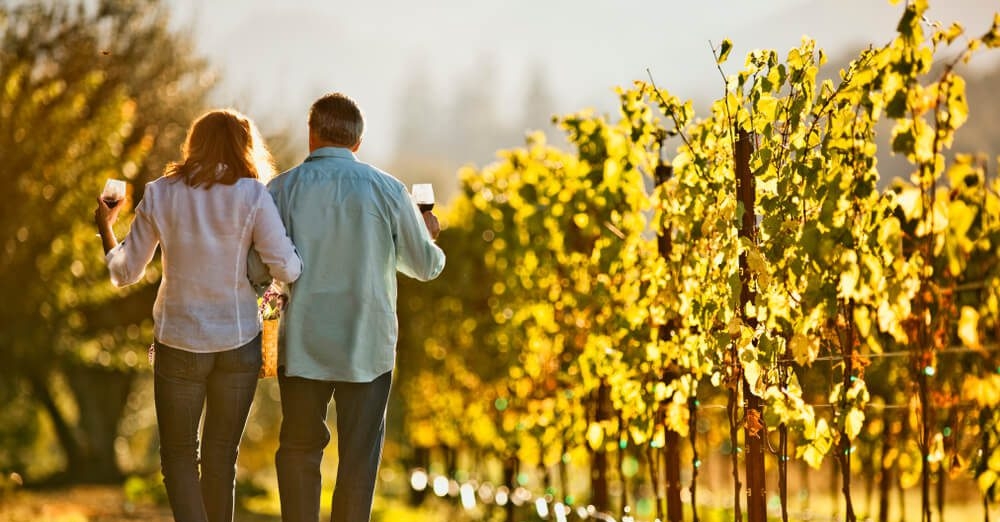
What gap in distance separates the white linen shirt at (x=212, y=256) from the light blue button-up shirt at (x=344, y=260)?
0.43ft

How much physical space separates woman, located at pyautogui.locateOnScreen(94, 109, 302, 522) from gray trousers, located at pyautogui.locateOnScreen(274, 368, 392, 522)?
182 millimetres

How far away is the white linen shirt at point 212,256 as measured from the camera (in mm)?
4516

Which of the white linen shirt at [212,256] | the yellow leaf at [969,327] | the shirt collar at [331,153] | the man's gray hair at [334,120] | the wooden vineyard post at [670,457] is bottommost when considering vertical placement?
the wooden vineyard post at [670,457]

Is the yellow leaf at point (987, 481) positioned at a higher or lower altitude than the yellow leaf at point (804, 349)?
lower

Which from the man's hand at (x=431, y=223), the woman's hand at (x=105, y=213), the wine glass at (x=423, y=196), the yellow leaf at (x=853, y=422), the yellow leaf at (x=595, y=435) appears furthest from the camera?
the yellow leaf at (x=595, y=435)

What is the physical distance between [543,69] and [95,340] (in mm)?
148413

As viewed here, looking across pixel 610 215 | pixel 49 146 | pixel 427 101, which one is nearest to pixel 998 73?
pixel 49 146

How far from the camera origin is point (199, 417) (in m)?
4.61

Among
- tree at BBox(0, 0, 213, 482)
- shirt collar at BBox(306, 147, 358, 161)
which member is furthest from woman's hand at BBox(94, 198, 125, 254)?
tree at BBox(0, 0, 213, 482)

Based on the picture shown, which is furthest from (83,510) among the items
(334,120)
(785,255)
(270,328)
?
(785,255)

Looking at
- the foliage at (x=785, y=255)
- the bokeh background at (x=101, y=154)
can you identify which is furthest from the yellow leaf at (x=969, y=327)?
the bokeh background at (x=101, y=154)

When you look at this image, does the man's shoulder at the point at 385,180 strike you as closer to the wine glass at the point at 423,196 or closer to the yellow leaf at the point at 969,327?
the wine glass at the point at 423,196

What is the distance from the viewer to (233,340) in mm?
4535

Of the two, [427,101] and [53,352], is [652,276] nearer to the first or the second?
[53,352]
